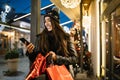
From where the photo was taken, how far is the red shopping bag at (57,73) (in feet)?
8.77

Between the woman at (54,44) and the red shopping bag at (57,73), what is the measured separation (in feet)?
0.43

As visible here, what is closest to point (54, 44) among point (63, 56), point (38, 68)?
point (63, 56)

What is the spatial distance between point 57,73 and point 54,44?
44 centimetres

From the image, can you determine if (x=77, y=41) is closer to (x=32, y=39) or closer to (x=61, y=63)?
(x=32, y=39)

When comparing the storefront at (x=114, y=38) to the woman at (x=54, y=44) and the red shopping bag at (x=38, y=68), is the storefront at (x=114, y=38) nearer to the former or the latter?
the woman at (x=54, y=44)

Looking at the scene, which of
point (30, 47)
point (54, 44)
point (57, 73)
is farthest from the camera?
point (54, 44)

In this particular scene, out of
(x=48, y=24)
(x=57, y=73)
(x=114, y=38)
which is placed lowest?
(x=57, y=73)

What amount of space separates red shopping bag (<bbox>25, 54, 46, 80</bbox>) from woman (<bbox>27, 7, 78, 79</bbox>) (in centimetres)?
13

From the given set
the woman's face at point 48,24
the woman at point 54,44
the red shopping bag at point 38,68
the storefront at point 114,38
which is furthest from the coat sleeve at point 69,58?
the storefront at point 114,38

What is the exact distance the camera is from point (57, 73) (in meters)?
2.71

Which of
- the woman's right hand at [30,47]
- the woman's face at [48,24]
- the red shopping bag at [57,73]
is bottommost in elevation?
the red shopping bag at [57,73]

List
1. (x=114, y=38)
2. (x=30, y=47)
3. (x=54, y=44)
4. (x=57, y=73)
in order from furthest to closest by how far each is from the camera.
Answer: (x=114, y=38), (x=54, y=44), (x=30, y=47), (x=57, y=73)

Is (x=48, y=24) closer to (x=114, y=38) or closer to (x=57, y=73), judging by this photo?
(x=57, y=73)

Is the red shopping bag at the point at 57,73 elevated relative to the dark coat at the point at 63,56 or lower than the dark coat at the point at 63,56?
lower
